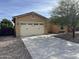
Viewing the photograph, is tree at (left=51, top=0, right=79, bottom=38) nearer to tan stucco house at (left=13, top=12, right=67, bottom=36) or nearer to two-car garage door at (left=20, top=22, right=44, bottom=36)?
tan stucco house at (left=13, top=12, right=67, bottom=36)

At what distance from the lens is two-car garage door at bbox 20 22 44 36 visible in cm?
2427

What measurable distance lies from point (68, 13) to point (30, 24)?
8.40 metres

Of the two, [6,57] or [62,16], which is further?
[62,16]

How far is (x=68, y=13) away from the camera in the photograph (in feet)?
61.3

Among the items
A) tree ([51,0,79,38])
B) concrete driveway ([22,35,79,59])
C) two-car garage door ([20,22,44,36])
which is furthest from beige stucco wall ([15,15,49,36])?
concrete driveway ([22,35,79,59])

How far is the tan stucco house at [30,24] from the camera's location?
23984mm

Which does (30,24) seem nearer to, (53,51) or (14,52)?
(14,52)

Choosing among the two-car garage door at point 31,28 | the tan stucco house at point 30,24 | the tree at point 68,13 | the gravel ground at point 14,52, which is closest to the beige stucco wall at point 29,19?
the tan stucco house at point 30,24

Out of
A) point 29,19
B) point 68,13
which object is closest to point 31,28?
point 29,19

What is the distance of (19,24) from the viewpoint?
2400cm

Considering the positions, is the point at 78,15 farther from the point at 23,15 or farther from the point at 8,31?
the point at 8,31

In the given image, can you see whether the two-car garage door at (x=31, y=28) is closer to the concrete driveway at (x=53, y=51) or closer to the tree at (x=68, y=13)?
the tree at (x=68, y=13)

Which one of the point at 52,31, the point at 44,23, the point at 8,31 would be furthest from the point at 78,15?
the point at 8,31

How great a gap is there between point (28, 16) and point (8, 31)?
21.2 feet
